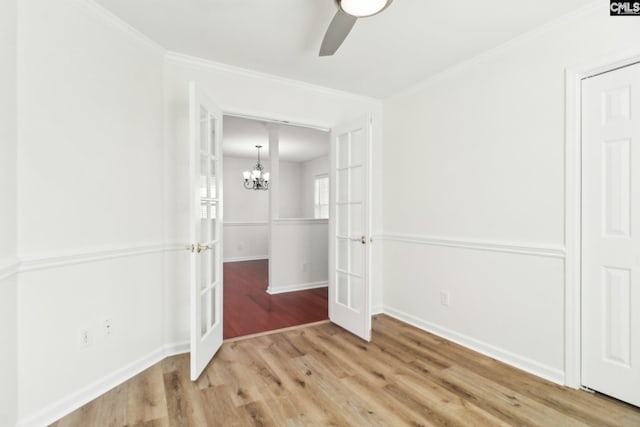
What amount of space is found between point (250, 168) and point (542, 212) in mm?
6733

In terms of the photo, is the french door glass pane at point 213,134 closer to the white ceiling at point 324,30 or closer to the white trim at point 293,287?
the white ceiling at point 324,30

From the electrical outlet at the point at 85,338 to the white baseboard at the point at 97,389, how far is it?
0.86 ft

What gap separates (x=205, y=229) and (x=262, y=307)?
5.71 ft

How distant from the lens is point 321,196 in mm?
7652

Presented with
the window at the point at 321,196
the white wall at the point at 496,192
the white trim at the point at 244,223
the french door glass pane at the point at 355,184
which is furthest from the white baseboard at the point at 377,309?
the white trim at the point at 244,223

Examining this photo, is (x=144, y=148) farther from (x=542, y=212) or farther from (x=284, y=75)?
(x=542, y=212)

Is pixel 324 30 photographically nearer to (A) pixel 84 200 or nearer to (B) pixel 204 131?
(B) pixel 204 131

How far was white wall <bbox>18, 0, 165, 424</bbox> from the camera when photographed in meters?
1.62

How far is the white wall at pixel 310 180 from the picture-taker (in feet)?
25.0

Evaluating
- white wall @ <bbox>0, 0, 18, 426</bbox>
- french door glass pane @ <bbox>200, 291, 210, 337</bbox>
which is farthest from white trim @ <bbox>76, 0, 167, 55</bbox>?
french door glass pane @ <bbox>200, 291, 210, 337</bbox>

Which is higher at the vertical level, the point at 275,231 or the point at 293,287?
the point at 275,231

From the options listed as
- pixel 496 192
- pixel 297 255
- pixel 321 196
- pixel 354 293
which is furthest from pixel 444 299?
pixel 321 196

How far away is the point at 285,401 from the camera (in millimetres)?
1885

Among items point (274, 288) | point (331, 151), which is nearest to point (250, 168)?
point (274, 288)
